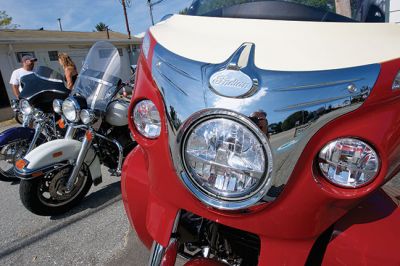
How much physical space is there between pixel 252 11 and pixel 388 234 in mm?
1026

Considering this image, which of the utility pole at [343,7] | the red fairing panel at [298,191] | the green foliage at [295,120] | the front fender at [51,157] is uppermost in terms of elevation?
the utility pole at [343,7]

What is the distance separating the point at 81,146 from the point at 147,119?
2011 mm

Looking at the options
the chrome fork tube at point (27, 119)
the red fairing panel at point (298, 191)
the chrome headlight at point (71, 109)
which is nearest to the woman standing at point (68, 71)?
the chrome fork tube at point (27, 119)

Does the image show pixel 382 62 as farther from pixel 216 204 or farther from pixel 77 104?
pixel 77 104

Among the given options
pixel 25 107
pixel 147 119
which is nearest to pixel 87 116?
pixel 25 107

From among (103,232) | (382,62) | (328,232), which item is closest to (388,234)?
(328,232)

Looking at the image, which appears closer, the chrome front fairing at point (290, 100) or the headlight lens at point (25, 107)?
the chrome front fairing at point (290, 100)

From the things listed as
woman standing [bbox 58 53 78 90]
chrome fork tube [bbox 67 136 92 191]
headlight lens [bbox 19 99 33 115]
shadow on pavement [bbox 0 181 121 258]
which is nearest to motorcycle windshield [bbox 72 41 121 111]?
chrome fork tube [bbox 67 136 92 191]

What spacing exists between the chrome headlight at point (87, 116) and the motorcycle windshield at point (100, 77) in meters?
0.18

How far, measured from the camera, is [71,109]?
2.91 m

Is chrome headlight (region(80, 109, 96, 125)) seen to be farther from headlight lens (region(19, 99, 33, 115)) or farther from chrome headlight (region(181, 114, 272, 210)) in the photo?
chrome headlight (region(181, 114, 272, 210))

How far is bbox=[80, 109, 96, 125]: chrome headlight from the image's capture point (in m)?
2.92

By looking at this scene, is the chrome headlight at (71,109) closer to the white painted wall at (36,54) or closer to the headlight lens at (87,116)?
the headlight lens at (87,116)

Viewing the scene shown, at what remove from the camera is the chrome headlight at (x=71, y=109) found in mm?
2891
